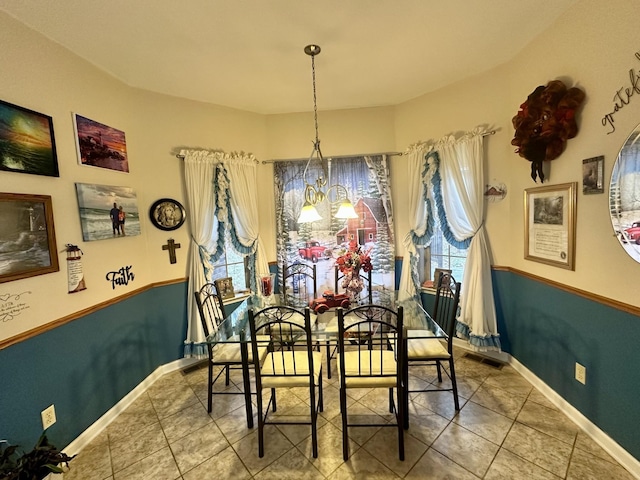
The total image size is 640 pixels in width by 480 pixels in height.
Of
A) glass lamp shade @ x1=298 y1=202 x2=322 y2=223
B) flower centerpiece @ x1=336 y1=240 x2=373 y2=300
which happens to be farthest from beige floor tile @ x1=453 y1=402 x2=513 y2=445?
glass lamp shade @ x1=298 y1=202 x2=322 y2=223

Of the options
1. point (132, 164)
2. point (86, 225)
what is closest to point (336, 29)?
point (132, 164)

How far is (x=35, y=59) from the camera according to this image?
5.82 ft

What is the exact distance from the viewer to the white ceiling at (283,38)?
170 cm

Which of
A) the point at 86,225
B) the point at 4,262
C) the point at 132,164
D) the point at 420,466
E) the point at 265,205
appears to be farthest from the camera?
the point at 265,205

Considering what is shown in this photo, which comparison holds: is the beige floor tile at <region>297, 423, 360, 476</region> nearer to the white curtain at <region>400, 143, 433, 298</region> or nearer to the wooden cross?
the white curtain at <region>400, 143, 433, 298</region>

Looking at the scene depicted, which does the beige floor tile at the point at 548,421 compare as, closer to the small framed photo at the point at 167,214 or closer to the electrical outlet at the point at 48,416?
the electrical outlet at the point at 48,416

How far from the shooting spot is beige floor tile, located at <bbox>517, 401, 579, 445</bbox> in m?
1.86

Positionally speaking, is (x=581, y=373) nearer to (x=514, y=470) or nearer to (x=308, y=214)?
(x=514, y=470)

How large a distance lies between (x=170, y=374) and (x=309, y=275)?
177 cm

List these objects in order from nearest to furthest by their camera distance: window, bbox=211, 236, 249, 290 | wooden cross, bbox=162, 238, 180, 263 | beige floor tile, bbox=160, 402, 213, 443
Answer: beige floor tile, bbox=160, 402, 213, 443 < wooden cross, bbox=162, 238, 180, 263 < window, bbox=211, 236, 249, 290

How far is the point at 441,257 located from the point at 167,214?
3.08 m

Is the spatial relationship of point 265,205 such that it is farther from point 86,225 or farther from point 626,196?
point 626,196

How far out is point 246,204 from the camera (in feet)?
10.6

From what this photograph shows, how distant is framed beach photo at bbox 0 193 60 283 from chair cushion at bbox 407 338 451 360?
8.41 ft
